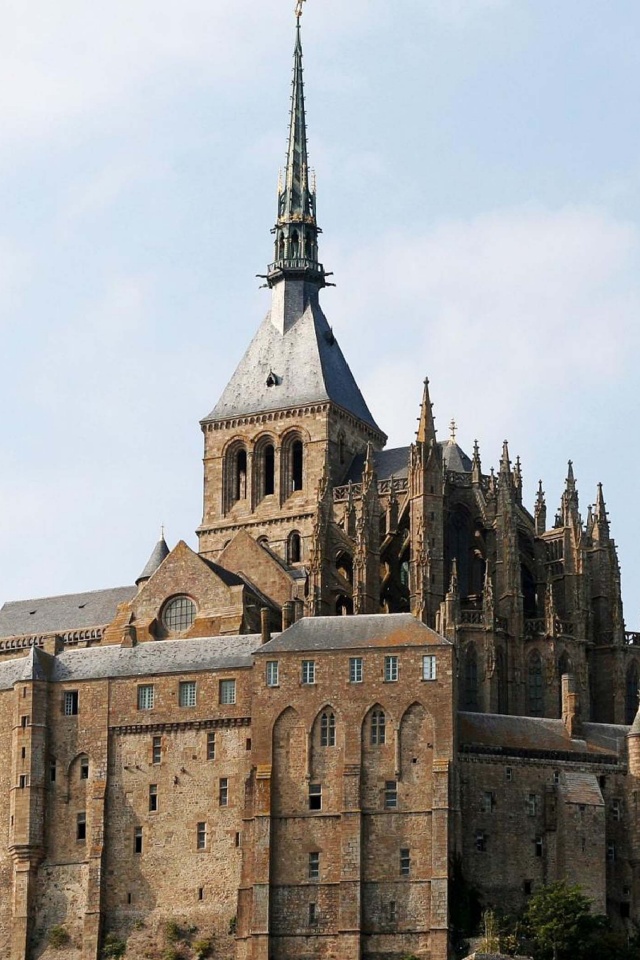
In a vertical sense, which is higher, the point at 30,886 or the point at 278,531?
the point at 278,531

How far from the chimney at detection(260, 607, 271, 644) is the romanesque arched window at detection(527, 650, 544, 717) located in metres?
12.5

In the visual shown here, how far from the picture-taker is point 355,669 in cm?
11250

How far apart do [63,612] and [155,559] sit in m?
5.83

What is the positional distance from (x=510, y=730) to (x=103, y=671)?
18552 mm

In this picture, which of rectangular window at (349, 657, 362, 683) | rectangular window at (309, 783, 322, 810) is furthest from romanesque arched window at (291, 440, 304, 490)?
rectangular window at (309, 783, 322, 810)

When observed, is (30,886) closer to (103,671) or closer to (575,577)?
(103,671)

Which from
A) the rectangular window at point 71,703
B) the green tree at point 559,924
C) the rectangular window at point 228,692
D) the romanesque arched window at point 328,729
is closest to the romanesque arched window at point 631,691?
the green tree at point 559,924

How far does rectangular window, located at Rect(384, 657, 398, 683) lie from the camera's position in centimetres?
11194

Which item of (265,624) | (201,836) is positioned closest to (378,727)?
(201,836)

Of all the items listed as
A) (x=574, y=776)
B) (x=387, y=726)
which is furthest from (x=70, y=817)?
(x=574, y=776)

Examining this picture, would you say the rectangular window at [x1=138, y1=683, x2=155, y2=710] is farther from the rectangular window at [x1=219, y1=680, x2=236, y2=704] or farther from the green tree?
the green tree

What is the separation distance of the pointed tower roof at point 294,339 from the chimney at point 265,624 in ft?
70.4

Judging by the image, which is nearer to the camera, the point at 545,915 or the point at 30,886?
the point at 545,915

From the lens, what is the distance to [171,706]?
11569cm
